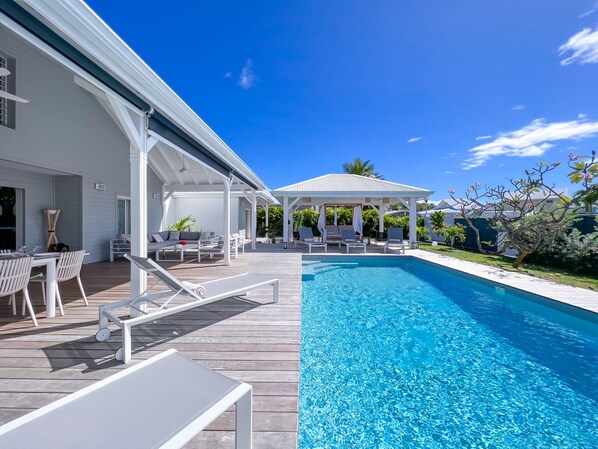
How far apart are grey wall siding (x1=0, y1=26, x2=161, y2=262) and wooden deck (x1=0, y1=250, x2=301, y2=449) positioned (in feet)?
13.0

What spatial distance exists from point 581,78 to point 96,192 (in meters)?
19.9

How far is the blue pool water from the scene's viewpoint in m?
2.63

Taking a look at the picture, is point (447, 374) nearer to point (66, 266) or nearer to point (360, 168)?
point (66, 266)

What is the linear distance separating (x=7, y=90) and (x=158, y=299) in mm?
6701

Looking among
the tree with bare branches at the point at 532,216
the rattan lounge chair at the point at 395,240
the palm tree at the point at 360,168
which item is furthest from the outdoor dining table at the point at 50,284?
the palm tree at the point at 360,168

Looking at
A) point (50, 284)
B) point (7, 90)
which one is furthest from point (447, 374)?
point (7, 90)

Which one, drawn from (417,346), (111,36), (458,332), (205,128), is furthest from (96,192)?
(458,332)

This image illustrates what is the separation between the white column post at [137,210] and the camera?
155 inches

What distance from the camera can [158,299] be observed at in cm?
403

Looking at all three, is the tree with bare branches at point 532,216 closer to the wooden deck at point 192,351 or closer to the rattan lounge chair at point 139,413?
the wooden deck at point 192,351

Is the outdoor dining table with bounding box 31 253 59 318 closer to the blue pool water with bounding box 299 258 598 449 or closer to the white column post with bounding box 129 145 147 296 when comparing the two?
the white column post with bounding box 129 145 147 296

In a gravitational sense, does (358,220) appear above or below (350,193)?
below

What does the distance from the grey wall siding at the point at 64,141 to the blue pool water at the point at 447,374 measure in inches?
300

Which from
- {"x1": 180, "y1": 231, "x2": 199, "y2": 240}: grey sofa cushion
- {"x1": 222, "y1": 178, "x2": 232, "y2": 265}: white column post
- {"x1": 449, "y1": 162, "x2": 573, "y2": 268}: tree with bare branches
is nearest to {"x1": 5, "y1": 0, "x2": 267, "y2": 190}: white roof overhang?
{"x1": 222, "y1": 178, "x2": 232, "y2": 265}: white column post
